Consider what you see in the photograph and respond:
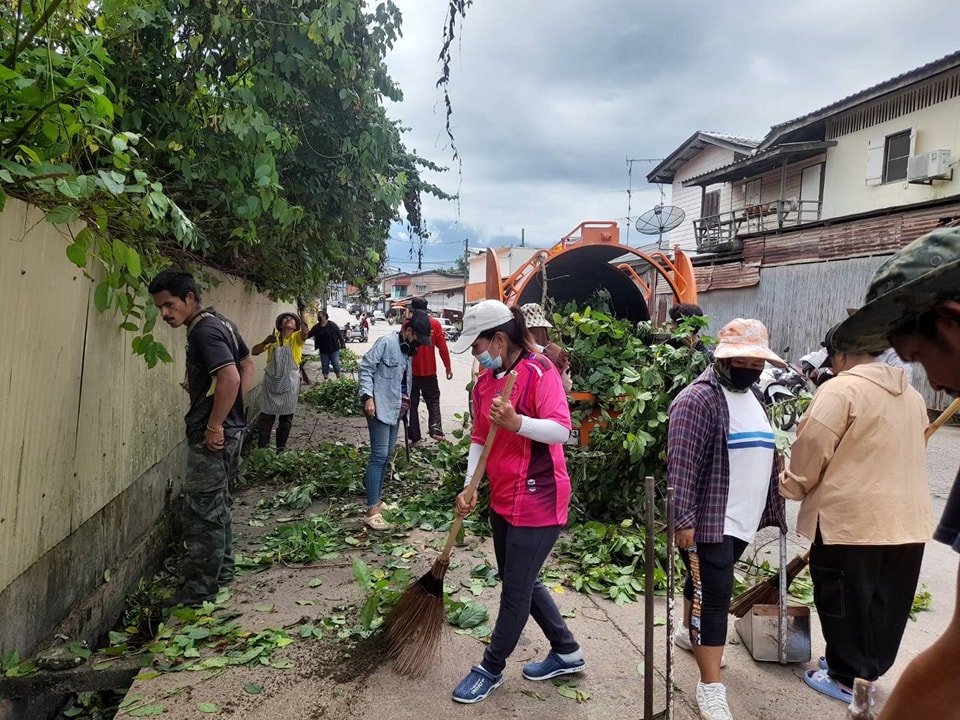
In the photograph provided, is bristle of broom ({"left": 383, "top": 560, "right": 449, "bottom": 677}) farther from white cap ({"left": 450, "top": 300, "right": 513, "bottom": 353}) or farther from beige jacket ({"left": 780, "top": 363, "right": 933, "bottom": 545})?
beige jacket ({"left": 780, "top": 363, "right": 933, "bottom": 545})

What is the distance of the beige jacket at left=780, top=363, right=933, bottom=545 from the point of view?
104 inches

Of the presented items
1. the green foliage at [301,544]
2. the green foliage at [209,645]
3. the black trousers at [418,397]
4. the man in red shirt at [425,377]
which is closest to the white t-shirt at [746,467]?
the green foliage at [209,645]

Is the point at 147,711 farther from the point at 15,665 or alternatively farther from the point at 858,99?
the point at 858,99

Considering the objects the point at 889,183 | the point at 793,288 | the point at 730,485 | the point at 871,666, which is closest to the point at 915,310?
the point at 730,485

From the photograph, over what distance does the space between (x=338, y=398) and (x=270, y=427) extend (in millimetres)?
3694

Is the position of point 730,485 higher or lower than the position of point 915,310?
lower

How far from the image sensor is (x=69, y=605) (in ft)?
11.0

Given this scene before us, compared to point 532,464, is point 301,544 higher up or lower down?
lower down

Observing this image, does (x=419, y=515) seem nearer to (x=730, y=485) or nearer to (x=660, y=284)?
(x=730, y=485)

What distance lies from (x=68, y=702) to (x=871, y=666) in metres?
3.91

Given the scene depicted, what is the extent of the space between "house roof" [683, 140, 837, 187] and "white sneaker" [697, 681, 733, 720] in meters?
18.2

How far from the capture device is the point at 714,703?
2721 millimetres

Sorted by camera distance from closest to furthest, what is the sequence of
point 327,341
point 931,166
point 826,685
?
point 826,685 < point 327,341 < point 931,166

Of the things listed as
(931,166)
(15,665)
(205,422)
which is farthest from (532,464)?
(931,166)
